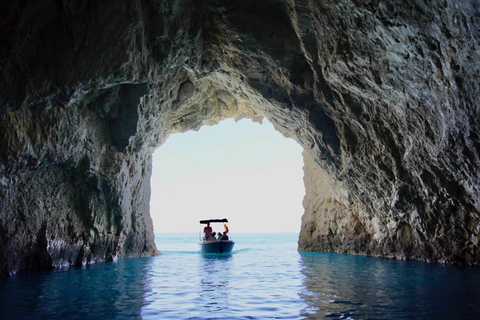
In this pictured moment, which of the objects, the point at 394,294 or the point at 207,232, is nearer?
the point at 394,294

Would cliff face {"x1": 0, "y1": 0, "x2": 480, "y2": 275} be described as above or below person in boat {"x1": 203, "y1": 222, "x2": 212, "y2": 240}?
above

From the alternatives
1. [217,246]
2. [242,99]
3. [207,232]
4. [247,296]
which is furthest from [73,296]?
[207,232]

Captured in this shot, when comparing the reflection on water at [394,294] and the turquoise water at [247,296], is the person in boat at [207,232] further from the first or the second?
the reflection on water at [394,294]

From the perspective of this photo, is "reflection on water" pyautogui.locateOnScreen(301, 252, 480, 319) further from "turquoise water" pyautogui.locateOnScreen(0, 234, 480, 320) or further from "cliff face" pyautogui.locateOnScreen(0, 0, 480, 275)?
"cliff face" pyautogui.locateOnScreen(0, 0, 480, 275)

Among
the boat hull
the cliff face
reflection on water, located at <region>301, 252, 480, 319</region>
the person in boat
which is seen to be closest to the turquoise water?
reflection on water, located at <region>301, 252, 480, 319</region>

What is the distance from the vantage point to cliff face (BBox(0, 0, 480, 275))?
9578 millimetres

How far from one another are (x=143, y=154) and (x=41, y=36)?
11.5 metres

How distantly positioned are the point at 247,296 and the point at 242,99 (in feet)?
44.3

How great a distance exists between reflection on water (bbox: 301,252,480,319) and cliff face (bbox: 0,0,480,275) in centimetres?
386

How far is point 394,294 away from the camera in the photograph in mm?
8430

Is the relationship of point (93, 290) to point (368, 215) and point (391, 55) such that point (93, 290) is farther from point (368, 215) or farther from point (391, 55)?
point (368, 215)

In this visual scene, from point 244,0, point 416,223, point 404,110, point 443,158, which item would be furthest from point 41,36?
point 416,223

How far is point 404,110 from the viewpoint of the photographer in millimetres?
12672

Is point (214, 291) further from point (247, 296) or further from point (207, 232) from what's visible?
point (207, 232)
